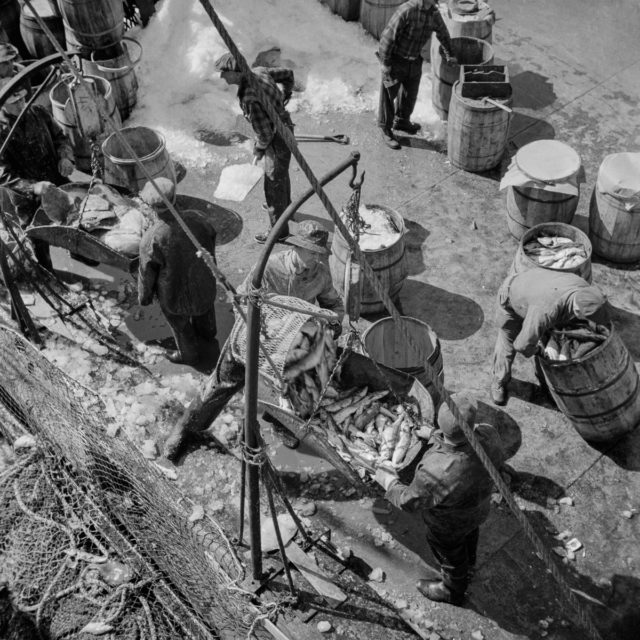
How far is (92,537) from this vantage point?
5.10 meters

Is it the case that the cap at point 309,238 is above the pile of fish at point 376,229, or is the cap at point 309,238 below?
above

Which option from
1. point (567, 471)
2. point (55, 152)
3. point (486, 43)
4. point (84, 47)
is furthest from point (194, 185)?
point (567, 471)

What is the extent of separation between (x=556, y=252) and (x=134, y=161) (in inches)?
168

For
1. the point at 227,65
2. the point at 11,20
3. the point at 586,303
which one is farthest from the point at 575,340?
the point at 11,20

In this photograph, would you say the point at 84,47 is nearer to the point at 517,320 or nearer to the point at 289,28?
the point at 289,28

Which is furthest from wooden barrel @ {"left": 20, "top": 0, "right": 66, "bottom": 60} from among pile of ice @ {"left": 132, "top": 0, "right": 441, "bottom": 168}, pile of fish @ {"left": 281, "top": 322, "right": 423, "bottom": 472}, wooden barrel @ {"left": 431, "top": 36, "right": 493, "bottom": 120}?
pile of fish @ {"left": 281, "top": 322, "right": 423, "bottom": 472}

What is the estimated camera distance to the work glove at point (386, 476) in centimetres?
533

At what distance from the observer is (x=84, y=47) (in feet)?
31.9

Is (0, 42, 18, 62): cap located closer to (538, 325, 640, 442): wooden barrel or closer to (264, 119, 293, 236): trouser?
(264, 119, 293, 236): trouser

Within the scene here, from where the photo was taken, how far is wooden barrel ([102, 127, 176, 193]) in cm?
823

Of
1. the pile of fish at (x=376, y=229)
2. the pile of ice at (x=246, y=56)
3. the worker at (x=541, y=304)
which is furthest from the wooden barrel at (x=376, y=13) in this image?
the worker at (x=541, y=304)

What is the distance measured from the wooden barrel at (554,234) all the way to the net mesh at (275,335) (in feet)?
7.24

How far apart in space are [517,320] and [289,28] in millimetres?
6324

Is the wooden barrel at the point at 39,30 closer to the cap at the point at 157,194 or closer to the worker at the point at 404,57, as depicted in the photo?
the worker at the point at 404,57
